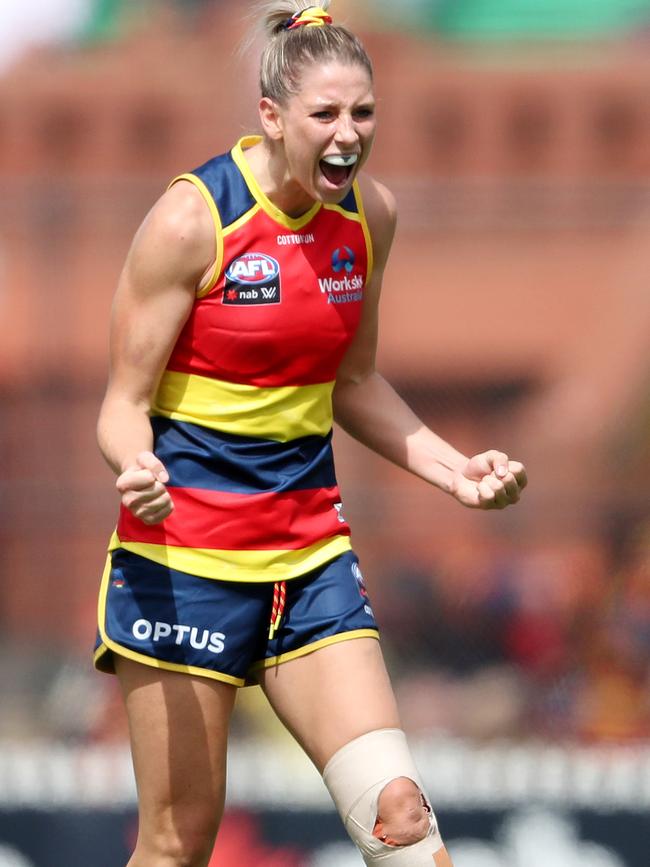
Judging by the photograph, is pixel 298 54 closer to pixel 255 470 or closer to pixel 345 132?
pixel 345 132

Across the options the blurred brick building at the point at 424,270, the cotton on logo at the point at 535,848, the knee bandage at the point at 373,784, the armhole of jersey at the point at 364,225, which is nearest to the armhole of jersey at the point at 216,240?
the armhole of jersey at the point at 364,225

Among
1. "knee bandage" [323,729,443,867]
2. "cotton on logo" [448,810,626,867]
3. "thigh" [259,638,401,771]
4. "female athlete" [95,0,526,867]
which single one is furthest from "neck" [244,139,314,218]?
"cotton on logo" [448,810,626,867]

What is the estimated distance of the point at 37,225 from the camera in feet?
20.8

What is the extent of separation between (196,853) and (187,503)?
69 cm

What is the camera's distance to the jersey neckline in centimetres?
296

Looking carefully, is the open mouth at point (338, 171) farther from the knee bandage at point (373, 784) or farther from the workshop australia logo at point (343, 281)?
the knee bandage at point (373, 784)

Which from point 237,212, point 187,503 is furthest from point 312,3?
point 187,503

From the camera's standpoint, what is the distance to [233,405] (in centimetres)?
299

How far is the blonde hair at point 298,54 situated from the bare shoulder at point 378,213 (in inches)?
11.2

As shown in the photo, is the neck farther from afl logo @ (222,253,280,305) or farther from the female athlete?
afl logo @ (222,253,280,305)

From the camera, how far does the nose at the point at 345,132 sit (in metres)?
2.83

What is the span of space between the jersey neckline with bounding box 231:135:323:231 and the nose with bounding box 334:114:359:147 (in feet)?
0.68

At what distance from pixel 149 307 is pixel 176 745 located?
844 mm

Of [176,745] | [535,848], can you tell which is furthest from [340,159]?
[535,848]
